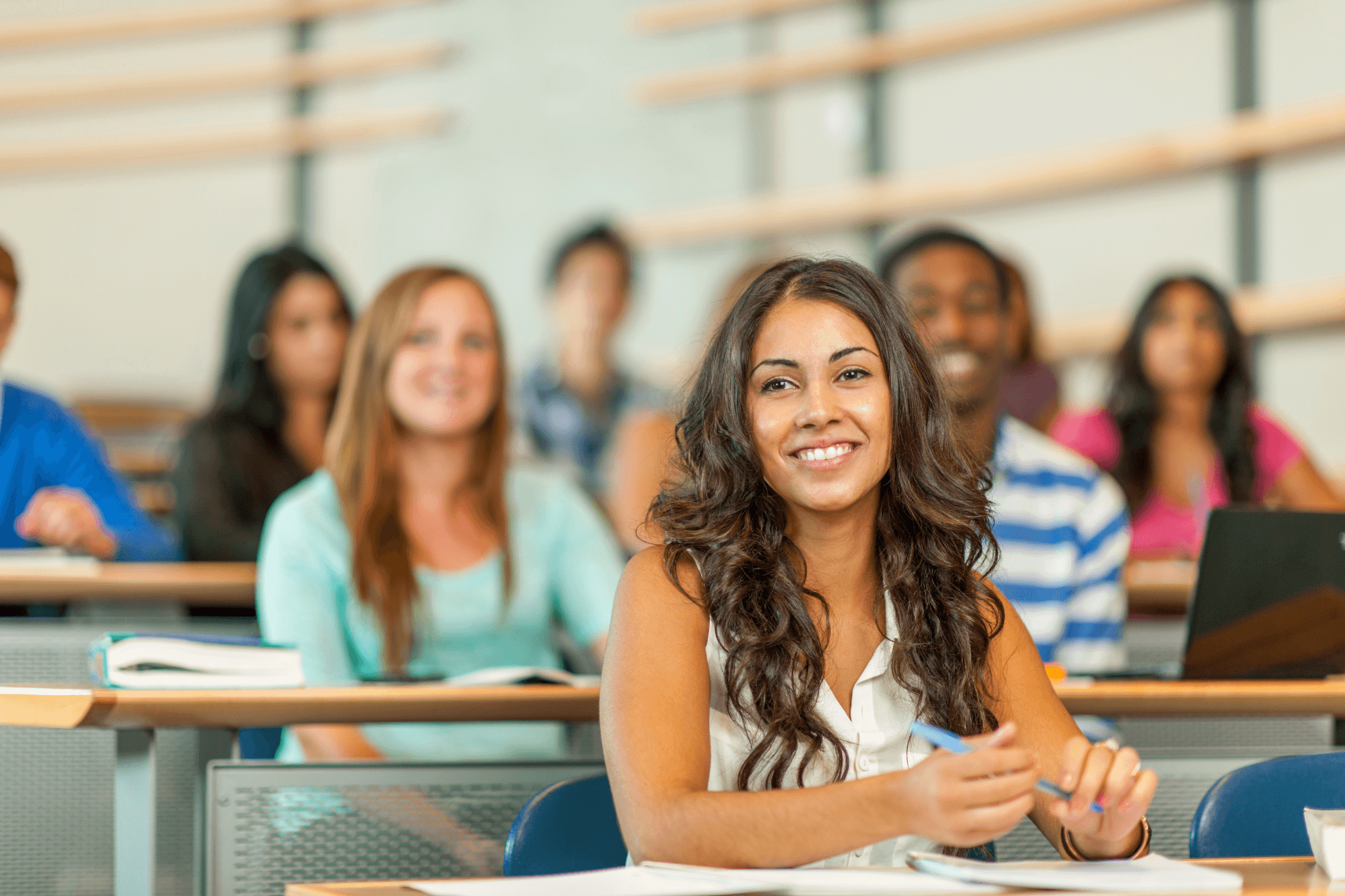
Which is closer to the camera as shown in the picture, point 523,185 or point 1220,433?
point 1220,433

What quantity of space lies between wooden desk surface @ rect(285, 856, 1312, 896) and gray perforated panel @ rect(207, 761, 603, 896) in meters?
0.64

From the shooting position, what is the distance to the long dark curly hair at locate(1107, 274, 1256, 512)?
358cm

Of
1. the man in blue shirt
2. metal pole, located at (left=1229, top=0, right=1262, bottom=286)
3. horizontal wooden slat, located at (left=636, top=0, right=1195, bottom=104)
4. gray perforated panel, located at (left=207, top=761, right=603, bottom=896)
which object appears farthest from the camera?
horizontal wooden slat, located at (left=636, top=0, right=1195, bottom=104)

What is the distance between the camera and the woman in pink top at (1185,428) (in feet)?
11.7

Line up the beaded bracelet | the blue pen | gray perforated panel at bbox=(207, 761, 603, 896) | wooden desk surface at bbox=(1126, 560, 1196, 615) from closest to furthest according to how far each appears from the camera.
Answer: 1. the blue pen
2. the beaded bracelet
3. gray perforated panel at bbox=(207, 761, 603, 896)
4. wooden desk surface at bbox=(1126, 560, 1196, 615)

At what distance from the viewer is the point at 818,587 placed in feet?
5.14

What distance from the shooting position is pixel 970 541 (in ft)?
5.30

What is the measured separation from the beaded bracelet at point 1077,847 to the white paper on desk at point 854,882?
28 centimetres

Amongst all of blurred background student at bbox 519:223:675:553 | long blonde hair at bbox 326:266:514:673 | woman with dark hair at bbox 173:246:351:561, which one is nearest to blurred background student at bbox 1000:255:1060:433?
blurred background student at bbox 519:223:675:553

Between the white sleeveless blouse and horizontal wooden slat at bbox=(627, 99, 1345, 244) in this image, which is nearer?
the white sleeveless blouse

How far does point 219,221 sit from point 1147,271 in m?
3.33

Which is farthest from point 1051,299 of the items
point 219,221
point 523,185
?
point 219,221

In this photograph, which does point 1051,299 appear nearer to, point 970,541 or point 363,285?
point 363,285

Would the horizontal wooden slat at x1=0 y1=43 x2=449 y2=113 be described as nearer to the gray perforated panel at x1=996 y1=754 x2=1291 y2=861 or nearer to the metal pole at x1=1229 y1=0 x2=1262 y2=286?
the metal pole at x1=1229 y1=0 x2=1262 y2=286
